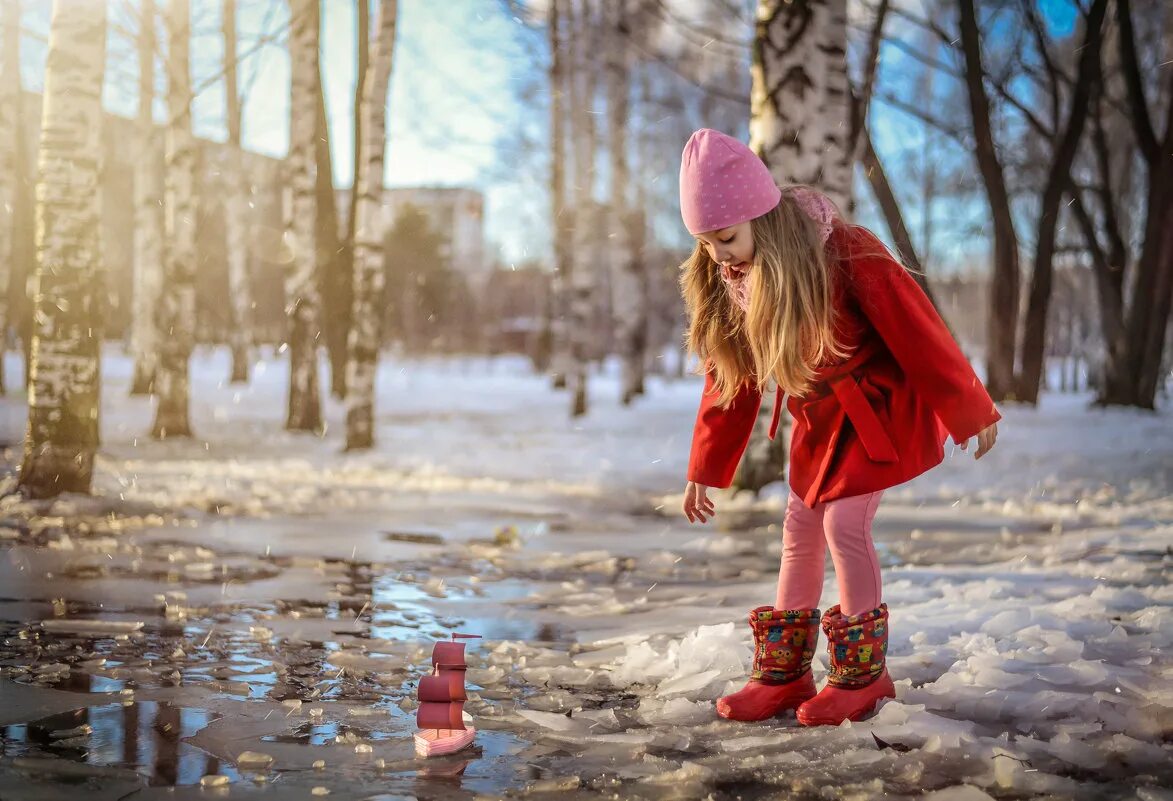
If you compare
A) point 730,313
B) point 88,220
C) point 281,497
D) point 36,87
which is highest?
point 36,87

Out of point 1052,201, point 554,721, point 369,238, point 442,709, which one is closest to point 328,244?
point 369,238

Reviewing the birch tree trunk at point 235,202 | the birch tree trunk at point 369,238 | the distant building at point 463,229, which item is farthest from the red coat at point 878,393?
the distant building at point 463,229

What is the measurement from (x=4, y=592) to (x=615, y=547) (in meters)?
3.44

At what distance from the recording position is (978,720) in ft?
11.4

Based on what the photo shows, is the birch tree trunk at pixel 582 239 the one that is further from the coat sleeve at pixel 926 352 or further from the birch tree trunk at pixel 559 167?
the coat sleeve at pixel 926 352

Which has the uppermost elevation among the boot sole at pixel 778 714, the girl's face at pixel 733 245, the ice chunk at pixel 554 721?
the girl's face at pixel 733 245

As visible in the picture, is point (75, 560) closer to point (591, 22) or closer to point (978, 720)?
point (978, 720)

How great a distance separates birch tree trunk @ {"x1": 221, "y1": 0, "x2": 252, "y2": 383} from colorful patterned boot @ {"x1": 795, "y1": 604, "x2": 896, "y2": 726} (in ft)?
43.5

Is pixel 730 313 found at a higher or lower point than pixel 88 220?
lower

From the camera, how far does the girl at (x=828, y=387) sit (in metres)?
3.46

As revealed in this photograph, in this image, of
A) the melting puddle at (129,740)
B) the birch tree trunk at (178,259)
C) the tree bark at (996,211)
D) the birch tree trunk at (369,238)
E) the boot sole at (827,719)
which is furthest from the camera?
the tree bark at (996,211)

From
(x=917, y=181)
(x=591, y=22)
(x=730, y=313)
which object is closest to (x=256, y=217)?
(x=917, y=181)

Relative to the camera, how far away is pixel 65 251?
8180 mm

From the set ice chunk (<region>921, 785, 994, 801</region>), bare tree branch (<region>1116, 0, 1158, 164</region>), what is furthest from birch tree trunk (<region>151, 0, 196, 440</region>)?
bare tree branch (<region>1116, 0, 1158, 164</region>)
